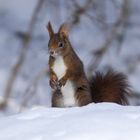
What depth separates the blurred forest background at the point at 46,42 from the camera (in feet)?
23.2

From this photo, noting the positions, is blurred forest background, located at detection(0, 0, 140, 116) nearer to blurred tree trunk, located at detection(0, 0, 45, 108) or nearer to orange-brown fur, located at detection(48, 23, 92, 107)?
blurred tree trunk, located at detection(0, 0, 45, 108)

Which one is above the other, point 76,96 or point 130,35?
point 130,35

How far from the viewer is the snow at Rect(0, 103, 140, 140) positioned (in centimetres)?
348

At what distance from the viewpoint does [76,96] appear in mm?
4844

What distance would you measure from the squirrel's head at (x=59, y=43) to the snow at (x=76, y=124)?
72 cm

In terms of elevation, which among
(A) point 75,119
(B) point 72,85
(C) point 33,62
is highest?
(C) point 33,62

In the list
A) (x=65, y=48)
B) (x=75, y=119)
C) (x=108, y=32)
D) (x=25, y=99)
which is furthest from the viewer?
(x=108, y=32)

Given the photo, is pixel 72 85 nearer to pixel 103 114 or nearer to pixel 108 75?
pixel 108 75

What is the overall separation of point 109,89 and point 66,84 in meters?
0.54

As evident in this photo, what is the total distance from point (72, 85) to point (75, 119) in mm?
1126

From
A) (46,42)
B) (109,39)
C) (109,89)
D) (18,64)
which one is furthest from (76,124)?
(46,42)

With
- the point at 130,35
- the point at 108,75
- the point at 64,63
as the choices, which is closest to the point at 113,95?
the point at 108,75

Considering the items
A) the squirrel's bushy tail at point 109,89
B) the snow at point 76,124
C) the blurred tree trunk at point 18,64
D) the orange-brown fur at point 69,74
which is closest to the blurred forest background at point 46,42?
the blurred tree trunk at point 18,64

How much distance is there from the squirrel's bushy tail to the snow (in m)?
1.21
